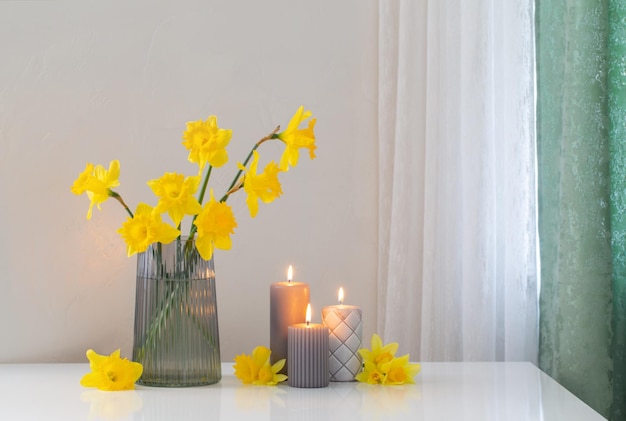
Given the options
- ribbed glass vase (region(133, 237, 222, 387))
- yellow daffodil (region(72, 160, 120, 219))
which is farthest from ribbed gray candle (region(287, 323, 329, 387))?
yellow daffodil (region(72, 160, 120, 219))

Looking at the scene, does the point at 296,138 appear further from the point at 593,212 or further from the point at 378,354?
the point at 593,212

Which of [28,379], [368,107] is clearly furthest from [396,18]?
[28,379]

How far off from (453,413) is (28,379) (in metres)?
0.63

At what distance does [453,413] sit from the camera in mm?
934

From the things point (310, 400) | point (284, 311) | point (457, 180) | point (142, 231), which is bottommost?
point (310, 400)

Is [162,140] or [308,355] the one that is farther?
[162,140]

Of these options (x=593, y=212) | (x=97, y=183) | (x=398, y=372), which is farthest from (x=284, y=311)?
(x=593, y=212)

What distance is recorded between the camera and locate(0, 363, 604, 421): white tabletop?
918mm

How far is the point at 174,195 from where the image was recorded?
103 cm

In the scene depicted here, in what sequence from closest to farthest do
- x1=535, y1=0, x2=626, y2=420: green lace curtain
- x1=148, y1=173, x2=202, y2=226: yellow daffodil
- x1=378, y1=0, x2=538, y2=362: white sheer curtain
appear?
x1=148, y1=173, x2=202, y2=226: yellow daffodil → x1=535, y1=0, x2=626, y2=420: green lace curtain → x1=378, y1=0, x2=538, y2=362: white sheer curtain

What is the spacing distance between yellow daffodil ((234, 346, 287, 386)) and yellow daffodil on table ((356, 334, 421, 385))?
12 centimetres

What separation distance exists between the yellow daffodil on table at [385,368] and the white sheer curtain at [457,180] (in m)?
0.20

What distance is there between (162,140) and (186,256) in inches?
13.1

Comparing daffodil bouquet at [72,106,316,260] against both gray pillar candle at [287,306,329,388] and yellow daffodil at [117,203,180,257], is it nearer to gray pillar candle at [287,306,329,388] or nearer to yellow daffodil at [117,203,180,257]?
yellow daffodil at [117,203,180,257]
